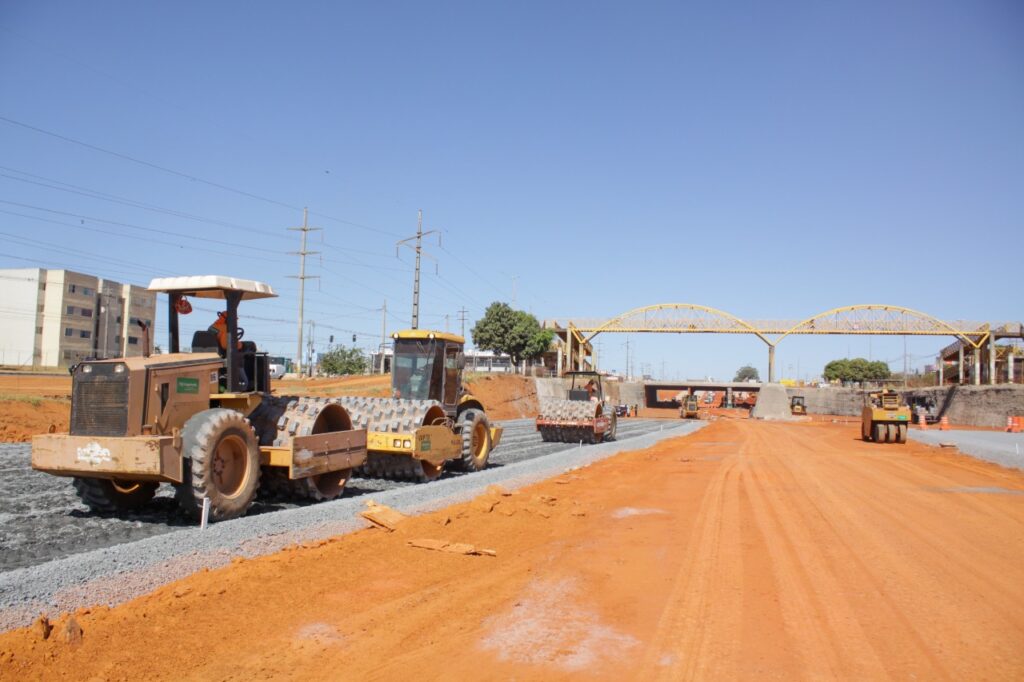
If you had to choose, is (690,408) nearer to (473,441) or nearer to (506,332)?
(506,332)

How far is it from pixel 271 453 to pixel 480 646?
5015 mm

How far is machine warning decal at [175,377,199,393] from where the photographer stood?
325 inches

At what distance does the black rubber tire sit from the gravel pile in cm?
6895

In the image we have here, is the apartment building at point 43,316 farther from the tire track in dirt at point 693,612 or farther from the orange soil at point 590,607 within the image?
the tire track in dirt at point 693,612

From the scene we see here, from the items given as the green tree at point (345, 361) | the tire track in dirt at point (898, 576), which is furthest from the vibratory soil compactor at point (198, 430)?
the green tree at point (345, 361)

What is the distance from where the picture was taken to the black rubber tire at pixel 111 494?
339 inches

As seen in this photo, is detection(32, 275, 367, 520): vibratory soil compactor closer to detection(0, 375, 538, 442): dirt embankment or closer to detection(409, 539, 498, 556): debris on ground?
detection(409, 539, 498, 556): debris on ground

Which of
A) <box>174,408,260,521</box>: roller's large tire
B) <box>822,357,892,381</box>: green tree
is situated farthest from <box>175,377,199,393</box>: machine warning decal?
<box>822,357,892,381</box>: green tree

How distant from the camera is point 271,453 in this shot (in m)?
9.16

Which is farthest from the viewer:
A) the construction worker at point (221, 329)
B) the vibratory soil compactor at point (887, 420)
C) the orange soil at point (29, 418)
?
the vibratory soil compactor at point (887, 420)

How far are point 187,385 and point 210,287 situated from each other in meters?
1.32

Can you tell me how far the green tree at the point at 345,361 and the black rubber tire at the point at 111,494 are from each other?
53008 mm

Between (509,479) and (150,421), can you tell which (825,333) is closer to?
(509,479)

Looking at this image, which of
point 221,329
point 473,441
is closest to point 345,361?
point 473,441
